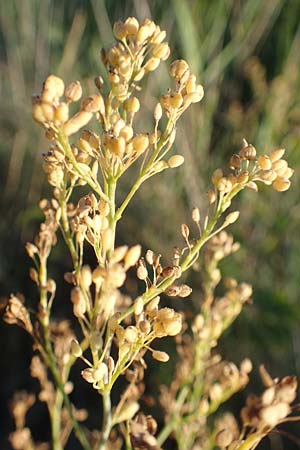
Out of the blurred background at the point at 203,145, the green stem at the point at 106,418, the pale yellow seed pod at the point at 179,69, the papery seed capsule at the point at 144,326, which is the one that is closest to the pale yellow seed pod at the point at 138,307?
the papery seed capsule at the point at 144,326

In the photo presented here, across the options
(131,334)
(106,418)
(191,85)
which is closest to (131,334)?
(131,334)

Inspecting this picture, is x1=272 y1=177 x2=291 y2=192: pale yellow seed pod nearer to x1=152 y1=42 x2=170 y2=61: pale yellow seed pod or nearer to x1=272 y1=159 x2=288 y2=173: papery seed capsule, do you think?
x1=272 y1=159 x2=288 y2=173: papery seed capsule

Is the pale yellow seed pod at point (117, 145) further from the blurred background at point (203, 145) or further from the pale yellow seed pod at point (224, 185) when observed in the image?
the blurred background at point (203, 145)

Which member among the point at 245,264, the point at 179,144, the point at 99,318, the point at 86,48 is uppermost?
the point at 86,48

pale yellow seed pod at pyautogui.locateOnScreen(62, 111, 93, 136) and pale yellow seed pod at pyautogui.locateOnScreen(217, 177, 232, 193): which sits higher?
pale yellow seed pod at pyautogui.locateOnScreen(62, 111, 93, 136)

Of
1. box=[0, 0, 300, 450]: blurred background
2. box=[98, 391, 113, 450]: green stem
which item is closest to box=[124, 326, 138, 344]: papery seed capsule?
box=[98, 391, 113, 450]: green stem

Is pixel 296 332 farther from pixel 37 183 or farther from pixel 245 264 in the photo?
pixel 37 183

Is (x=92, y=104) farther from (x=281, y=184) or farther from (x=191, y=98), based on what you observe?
(x=281, y=184)

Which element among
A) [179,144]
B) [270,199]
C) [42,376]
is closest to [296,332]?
[270,199]
